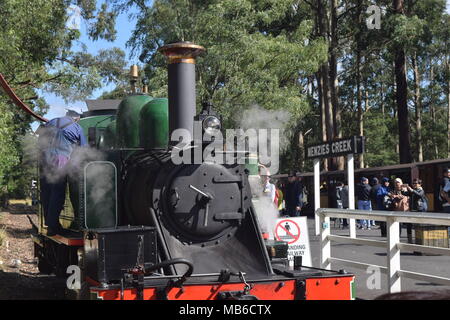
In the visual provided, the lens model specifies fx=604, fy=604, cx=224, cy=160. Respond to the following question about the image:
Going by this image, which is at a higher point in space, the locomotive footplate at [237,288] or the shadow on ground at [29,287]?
the locomotive footplate at [237,288]

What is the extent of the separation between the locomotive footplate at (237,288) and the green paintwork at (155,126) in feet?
5.69

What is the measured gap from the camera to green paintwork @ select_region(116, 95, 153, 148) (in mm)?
6641

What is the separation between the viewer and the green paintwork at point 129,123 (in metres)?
6.64

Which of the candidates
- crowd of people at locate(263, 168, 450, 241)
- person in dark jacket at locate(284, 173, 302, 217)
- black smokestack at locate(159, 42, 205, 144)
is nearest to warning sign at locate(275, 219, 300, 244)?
crowd of people at locate(263, 168, 450, 241)

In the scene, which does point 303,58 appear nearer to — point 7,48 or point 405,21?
point 405,21

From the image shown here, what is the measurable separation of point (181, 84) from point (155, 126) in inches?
24.3

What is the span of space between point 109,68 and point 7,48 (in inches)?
919

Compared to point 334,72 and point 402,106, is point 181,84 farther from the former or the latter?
point 402,106

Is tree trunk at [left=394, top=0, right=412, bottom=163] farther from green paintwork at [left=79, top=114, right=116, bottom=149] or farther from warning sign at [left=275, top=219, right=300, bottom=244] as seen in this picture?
green paintwork at [left=79, top=114, right=116, bottom=149]
